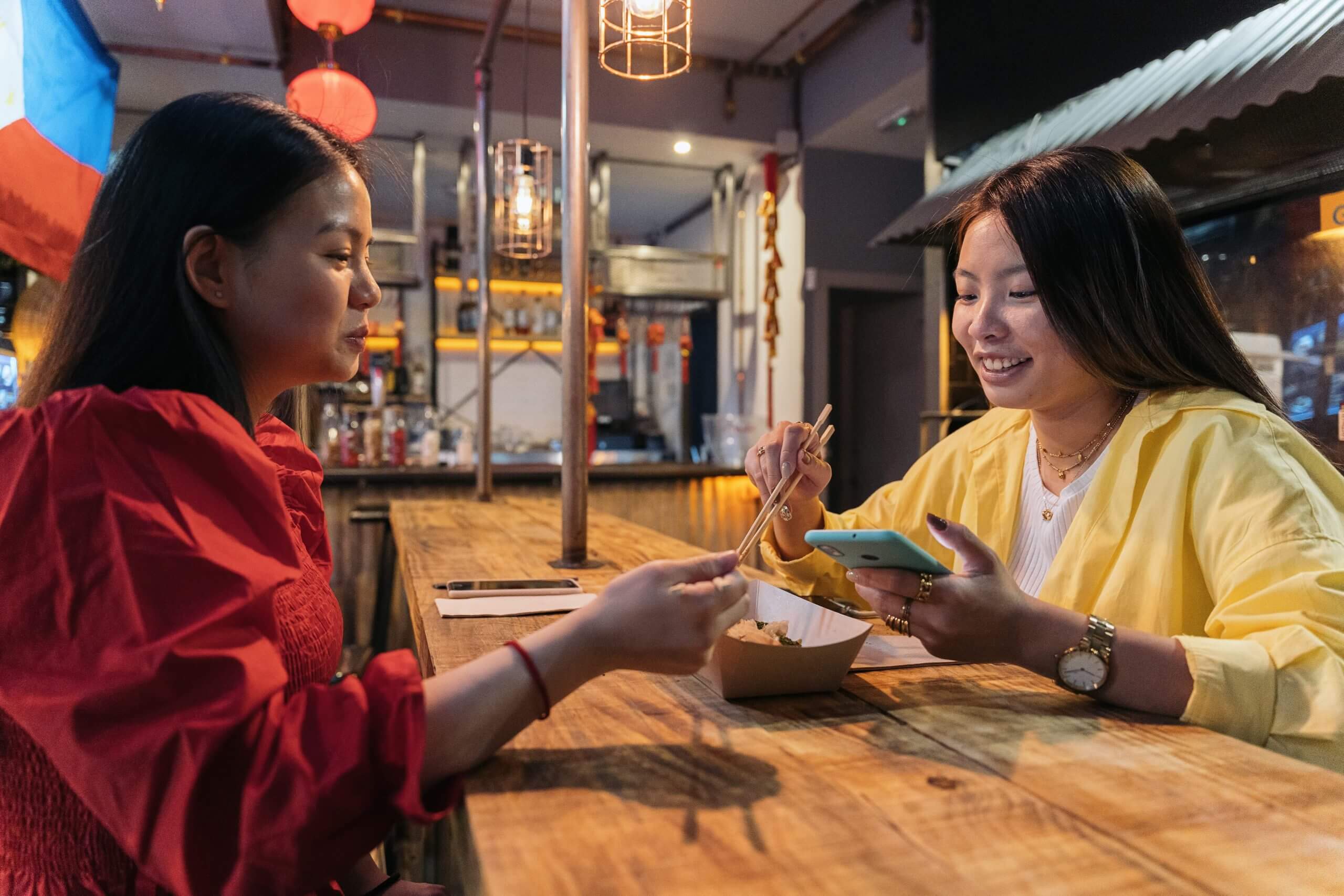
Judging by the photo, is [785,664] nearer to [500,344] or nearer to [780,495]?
[780,495]

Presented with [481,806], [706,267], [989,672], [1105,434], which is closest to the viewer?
[481,806]

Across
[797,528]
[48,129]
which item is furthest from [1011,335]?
[48,129]

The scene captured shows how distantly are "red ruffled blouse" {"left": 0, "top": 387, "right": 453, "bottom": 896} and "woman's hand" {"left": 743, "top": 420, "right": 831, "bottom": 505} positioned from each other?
84 centimetres

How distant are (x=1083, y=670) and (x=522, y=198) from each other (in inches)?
126

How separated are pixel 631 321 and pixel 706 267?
146 centimetres

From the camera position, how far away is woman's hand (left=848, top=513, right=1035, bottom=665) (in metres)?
0.90

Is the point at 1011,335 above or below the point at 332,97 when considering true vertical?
below

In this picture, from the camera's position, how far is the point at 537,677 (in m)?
0.71

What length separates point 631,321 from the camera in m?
7.93

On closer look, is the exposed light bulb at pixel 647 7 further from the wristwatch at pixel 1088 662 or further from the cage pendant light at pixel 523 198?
the cage pendant light at pixel 523 198

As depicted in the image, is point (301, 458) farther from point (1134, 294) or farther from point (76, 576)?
point (1134, 294)

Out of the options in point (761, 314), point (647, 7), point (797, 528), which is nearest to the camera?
point (797, 528)

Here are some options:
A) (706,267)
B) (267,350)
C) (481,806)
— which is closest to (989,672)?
(481,806)

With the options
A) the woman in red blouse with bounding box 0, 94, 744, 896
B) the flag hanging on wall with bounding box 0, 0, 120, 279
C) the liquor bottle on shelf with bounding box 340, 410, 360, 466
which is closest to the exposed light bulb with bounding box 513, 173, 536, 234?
the flag hanging on wall with bounding box 0, 0, 120, 279
